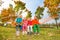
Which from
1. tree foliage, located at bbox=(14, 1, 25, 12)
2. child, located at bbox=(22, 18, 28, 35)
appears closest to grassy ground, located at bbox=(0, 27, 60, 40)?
child, located at bbox=(22, 18, 28, 35)

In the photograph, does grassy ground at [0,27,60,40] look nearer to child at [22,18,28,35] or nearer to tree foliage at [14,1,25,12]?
child at [22,18,28,35]

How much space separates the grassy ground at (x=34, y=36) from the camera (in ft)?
5.67

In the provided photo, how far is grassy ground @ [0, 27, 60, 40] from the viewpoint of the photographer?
5.67ft

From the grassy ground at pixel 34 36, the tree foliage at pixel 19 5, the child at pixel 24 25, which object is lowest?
the grassy ground at pixel 34 36

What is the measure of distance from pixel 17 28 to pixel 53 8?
0.40 meters

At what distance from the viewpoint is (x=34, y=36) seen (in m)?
1.75

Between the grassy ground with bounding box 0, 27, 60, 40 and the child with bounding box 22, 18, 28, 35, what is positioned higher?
the child with bounding box 22, 18, 28, 35

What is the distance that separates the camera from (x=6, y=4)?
1753 millimetres

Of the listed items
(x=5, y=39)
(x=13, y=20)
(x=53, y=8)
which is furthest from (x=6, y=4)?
(x=53, y=8)

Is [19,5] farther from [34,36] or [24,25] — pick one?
[34,36]

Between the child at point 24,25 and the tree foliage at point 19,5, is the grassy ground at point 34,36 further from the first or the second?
the tree foliage at point 19,5

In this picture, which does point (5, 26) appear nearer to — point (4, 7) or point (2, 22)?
point (2, 22)

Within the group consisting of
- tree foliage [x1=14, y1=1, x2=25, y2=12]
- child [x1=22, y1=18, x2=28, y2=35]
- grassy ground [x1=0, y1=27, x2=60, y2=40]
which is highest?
tree foliage [x1=14, y1=1, x2=25, y2=12]

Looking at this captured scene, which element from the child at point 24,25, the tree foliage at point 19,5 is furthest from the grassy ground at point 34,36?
the tree foliage at point 19,5
